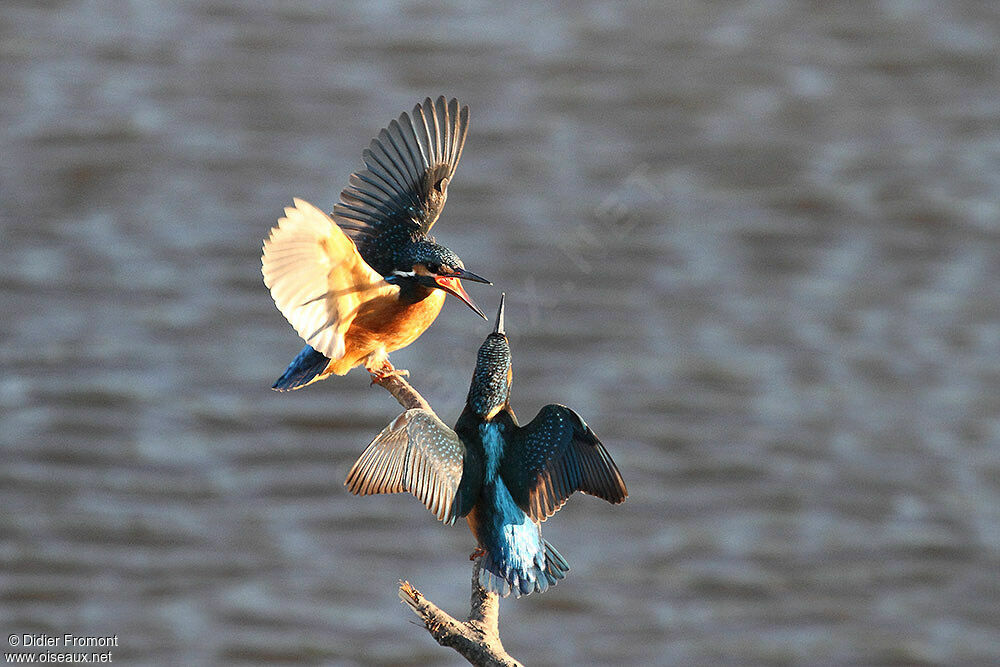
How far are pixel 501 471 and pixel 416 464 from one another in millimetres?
180

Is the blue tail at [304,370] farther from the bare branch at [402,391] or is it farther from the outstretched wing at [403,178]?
the outstretched wing at [403,178]

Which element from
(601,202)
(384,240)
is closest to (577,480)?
(384,240)

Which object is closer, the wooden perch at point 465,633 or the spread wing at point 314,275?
the wooden perch at point 465,633

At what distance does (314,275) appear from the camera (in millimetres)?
2291

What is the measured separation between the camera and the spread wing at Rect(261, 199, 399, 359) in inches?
86.9

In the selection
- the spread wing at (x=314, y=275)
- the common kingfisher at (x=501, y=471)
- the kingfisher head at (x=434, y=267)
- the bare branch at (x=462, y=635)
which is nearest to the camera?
the bare branch at (x=462, y=635)

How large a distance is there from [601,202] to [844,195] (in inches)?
62.5

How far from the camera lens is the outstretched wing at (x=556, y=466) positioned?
84.5 inches

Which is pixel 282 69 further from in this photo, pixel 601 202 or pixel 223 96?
pixel 601 202

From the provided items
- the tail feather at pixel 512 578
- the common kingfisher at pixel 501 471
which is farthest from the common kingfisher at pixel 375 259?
A: the tail feather at pixel 512 578

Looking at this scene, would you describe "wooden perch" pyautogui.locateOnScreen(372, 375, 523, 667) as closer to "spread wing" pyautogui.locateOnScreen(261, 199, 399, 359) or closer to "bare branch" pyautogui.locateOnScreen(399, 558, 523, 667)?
"bare branch" pyautogui.locateOnScreen(399, 558, 523, 667)

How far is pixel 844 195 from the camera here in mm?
8578

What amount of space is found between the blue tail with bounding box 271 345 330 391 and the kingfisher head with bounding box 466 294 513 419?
587mm

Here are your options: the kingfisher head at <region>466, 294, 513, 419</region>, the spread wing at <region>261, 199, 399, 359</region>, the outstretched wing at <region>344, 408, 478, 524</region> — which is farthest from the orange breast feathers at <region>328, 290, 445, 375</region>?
the outstretched wing at <region>344, 408, 478, 524</region>
